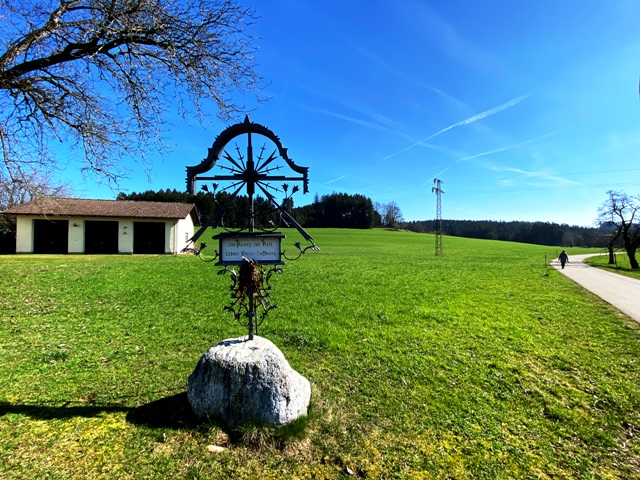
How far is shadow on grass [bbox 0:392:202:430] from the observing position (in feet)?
11.6

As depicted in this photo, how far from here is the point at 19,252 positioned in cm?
2475

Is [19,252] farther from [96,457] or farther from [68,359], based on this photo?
[96,457]

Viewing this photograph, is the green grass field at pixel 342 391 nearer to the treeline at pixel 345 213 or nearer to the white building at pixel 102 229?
the white building at pixel 102 229

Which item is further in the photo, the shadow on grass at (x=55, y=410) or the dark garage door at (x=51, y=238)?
the dark garage door at (x=51, y=238)

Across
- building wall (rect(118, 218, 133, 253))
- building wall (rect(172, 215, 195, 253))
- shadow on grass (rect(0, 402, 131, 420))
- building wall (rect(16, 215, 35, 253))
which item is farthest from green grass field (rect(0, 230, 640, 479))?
building wall (rect(16, 215, 35, 253))

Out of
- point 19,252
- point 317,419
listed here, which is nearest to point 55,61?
point 317,419

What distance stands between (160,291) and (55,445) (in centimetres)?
800

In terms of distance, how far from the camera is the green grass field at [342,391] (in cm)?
308

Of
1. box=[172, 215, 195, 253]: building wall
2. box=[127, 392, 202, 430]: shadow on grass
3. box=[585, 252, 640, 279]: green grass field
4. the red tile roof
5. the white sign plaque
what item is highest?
the red tile roof

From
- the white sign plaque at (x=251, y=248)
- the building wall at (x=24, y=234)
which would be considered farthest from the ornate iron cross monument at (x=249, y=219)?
the building wall at (x=24, y=234)

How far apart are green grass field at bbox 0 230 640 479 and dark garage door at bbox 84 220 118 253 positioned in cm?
1844

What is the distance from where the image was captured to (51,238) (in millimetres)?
25531

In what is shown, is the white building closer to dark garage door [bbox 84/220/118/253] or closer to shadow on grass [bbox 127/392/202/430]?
dark garage door [bbox 84/220/118/253]

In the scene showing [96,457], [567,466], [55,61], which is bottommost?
[567,466]
